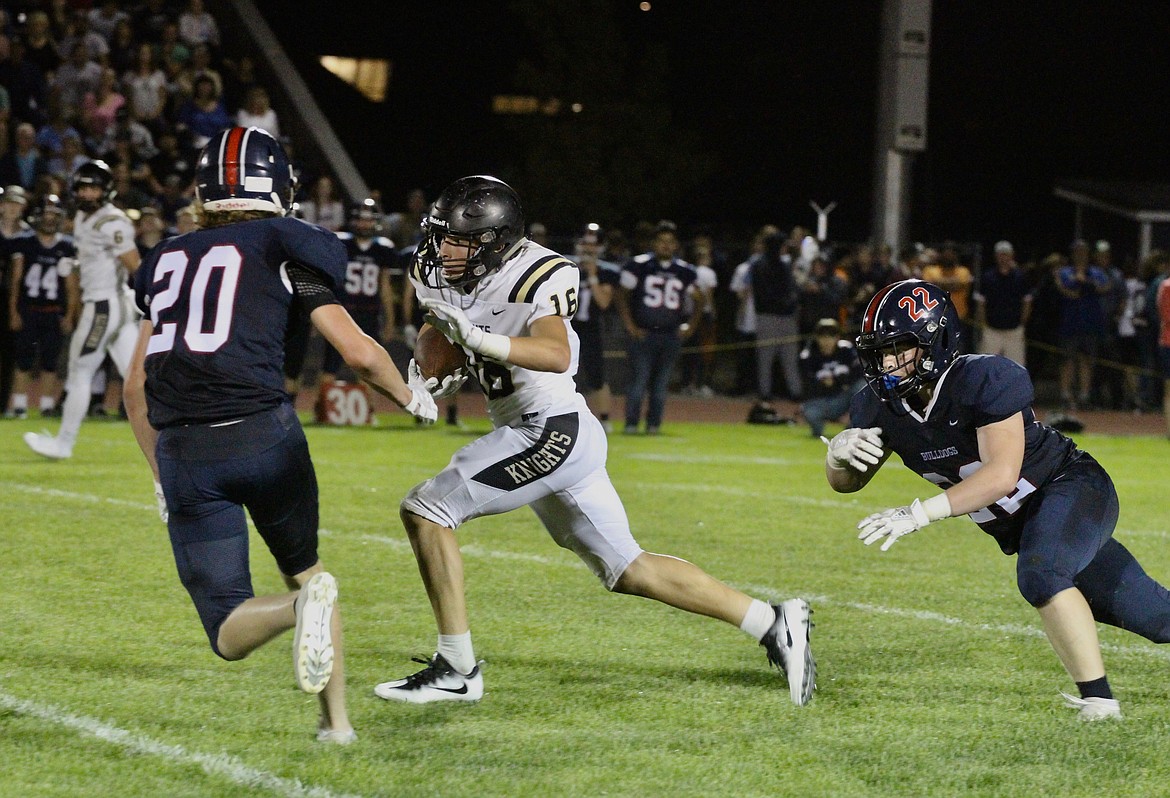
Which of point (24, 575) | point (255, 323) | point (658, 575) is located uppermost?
point (255, 323)

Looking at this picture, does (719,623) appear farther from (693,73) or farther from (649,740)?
(693,73)

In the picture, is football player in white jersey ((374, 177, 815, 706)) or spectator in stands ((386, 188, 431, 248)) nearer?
football player in white jersey ((374, 177, 815, 706))

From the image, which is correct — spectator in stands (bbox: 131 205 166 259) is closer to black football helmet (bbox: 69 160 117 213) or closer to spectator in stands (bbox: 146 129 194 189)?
black football helmet (bbox: 69 160 117 213)

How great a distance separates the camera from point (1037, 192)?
34594mm

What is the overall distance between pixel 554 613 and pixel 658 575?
139 cm

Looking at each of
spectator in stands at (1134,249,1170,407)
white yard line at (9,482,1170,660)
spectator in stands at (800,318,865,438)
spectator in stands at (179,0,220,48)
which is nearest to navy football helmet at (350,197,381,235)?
spectator in stands at (800,318,865,438)

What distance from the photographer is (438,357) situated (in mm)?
4766

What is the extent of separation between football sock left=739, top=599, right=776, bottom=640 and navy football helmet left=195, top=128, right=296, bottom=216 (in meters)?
1.89

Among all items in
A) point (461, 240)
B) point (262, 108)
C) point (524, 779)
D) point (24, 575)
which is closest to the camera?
point (524, 779)

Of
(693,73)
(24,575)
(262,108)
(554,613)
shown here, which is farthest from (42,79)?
(693,73)

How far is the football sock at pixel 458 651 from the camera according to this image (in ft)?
15.2

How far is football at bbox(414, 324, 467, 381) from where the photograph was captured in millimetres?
4742

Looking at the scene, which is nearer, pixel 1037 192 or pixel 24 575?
pixel 24 575

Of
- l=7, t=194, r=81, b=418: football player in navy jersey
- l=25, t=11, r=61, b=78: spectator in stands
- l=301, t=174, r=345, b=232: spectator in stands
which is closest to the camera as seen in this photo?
l=7, t=194, r=81, b=418: football player in navy jersey
